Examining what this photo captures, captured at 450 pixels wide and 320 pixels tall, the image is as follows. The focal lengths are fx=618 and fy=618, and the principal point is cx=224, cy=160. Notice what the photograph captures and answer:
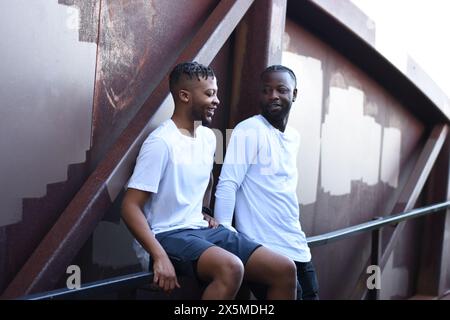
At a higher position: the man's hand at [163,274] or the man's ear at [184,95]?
the man's ear at [184,95]

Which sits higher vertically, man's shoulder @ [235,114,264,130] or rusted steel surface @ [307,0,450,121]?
rusted steel surface @ [307,0,450,121]

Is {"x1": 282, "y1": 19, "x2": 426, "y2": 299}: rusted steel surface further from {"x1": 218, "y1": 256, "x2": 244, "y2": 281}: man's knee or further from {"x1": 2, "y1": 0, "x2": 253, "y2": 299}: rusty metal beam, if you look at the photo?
{"x1": 218, "y1": 256, "x2": 244, "y2": 281}: man's knee

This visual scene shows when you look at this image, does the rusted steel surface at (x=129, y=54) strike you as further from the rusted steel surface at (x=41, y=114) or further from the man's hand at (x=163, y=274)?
the man's hand at (x=163, y=274)

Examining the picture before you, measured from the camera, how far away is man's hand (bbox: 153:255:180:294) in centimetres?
186

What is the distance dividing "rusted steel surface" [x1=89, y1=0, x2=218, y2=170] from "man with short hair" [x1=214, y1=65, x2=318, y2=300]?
434mm

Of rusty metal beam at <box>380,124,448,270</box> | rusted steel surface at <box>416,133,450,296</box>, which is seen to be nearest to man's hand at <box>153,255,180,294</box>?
rusty metal beam at <box>380,124,448,270</box>

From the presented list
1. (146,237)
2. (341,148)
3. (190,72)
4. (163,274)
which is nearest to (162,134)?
(190,72)

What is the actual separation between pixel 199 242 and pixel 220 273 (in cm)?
15

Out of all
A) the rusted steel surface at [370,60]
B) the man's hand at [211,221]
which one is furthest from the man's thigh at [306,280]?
the rusted steel surface at [370,60]

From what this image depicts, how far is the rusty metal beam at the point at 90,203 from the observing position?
1.92 m

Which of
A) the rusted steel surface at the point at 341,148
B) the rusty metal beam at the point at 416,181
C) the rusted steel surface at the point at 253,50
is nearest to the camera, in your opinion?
the rusted steel surface at the point at 253,50

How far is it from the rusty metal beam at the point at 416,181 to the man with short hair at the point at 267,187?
1.92m

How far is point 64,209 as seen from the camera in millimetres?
2193
